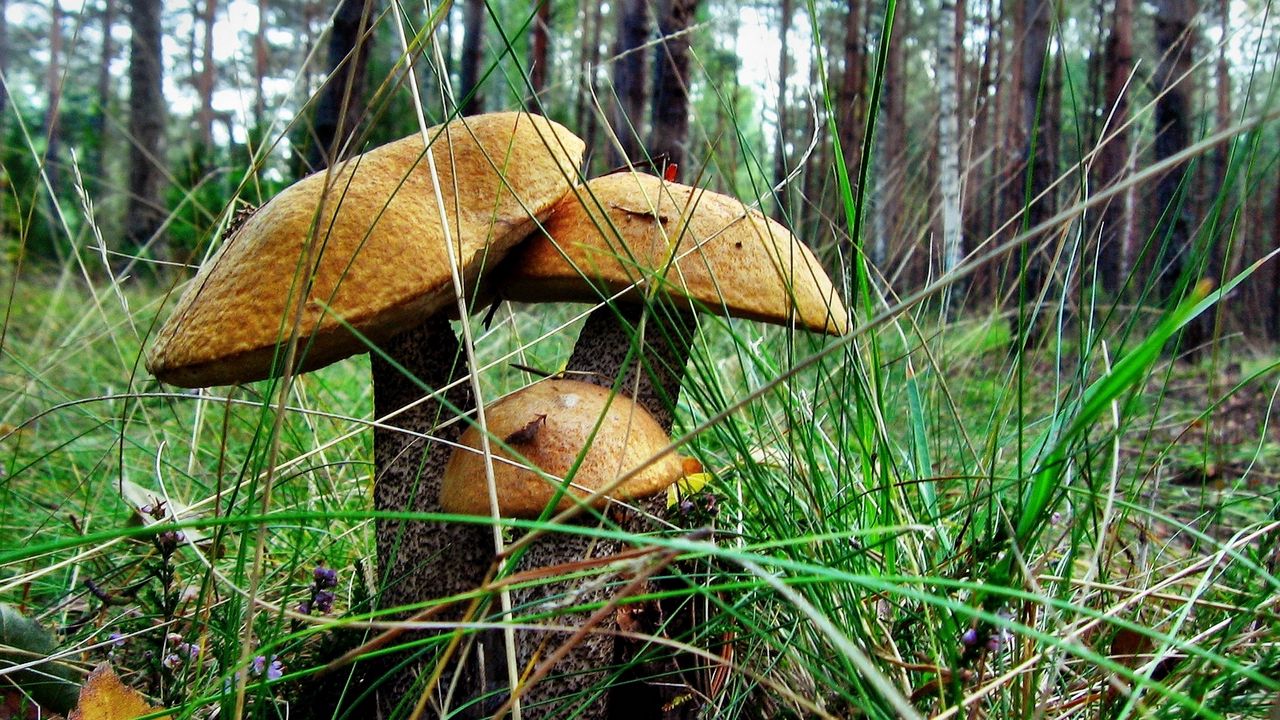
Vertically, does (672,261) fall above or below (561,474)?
above

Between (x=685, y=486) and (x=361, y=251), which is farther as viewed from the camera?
(x=685, y=486)

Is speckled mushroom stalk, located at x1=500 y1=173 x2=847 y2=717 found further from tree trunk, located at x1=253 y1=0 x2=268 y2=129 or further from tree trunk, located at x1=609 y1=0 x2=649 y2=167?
tree trunk, located at x1=253 y1=0 x2=268 y2=129

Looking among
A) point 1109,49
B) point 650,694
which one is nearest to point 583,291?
point 650,694

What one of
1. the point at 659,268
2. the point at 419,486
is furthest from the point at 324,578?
the point at 659,268

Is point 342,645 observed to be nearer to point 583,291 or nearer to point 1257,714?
point 583,291

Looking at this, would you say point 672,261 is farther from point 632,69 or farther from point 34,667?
point 632,69

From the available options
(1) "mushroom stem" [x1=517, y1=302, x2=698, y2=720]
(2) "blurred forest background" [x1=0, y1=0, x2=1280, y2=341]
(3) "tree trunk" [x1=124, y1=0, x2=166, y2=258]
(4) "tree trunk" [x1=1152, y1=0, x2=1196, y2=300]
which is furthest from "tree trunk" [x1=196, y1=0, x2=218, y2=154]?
(1) "mushroom stem" [x1=517, y1=302, x2=698, y2=720]
